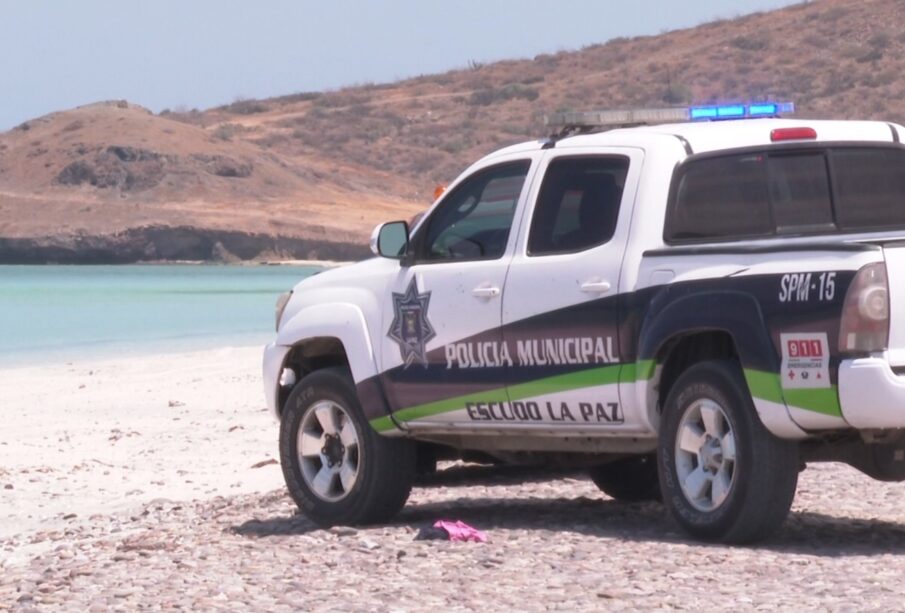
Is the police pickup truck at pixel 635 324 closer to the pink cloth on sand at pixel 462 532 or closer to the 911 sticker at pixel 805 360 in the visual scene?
the 911 sticker at pixel 805 360

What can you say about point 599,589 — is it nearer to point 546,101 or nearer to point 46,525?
point 46,525

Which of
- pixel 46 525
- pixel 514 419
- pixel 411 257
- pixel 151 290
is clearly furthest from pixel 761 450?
pixel 151 290

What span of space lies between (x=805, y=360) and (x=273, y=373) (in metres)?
3.63

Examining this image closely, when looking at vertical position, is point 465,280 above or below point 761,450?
above

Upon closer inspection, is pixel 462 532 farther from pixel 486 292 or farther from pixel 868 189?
pixel 868 189

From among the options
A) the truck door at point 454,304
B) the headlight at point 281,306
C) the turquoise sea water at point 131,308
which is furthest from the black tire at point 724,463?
the turquoise sea water at point 131,308

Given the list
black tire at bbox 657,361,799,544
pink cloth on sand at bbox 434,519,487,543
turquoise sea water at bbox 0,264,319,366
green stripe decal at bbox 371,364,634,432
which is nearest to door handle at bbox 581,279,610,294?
green stripe decal at bbox 371,364,634,432

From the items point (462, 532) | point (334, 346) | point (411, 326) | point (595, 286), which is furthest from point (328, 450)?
point (595, 286)

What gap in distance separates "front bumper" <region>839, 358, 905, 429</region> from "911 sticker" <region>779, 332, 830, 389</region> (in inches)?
3.7

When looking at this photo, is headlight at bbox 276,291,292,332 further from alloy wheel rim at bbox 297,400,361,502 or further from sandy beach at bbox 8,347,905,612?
sandy beach at bbox 8,347,905,612

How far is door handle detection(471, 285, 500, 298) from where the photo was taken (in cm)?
916

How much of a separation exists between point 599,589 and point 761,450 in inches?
42.7

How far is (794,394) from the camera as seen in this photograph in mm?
7812

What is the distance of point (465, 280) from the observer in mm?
9367
